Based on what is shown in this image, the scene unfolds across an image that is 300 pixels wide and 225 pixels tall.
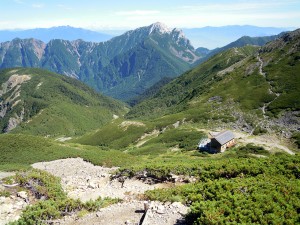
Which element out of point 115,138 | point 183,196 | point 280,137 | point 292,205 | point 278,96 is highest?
point 292,205

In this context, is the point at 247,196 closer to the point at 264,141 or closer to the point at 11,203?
the point at 11,203

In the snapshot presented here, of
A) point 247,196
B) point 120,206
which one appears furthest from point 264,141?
point 120,206

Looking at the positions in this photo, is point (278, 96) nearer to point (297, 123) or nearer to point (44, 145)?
point (297, 123)

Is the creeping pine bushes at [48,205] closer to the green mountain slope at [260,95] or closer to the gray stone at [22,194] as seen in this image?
the gray stone at [22,194]

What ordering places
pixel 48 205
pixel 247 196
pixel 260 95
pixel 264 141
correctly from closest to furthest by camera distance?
pixel 247 196
pixel 48 205
pixel 264 141
pixel 260 95

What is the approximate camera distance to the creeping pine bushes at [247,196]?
18.5 meters

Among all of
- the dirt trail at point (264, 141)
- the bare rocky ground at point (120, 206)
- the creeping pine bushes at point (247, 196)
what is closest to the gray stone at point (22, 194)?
the bare rocky ground at point (120, 206)

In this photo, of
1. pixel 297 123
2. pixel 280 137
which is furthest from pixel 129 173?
pixel 297 123

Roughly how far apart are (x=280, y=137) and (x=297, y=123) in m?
9.72

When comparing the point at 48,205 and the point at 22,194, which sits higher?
the point at 48,205

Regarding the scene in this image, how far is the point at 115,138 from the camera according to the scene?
470ft

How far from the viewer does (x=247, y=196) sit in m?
21.5

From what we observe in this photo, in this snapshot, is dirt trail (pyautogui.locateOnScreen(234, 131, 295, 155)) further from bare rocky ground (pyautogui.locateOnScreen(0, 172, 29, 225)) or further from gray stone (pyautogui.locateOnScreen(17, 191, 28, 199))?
bare rocky ground (pyautogui.locateOnScreen(0, 172, 29, 225))

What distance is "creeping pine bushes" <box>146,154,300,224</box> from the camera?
18.5 m
